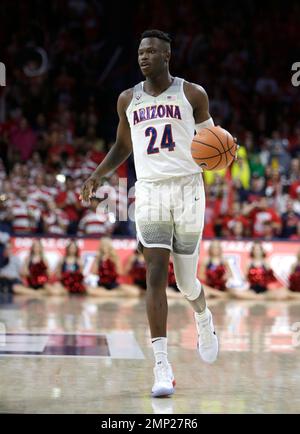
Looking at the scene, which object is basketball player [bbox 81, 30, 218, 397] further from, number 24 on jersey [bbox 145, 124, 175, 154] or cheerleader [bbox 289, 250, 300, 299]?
cheerleader [bbox 289, 250, 300, 299]

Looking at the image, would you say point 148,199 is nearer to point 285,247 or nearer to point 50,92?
point 285,247

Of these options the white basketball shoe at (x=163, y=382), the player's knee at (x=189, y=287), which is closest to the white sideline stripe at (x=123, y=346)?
the player's knee at (x=189, y=287)

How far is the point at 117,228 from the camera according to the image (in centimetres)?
1478

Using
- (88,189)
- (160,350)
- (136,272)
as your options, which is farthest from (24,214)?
(160,350)

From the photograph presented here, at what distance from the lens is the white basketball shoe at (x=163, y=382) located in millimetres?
5258

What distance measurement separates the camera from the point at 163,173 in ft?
18.5

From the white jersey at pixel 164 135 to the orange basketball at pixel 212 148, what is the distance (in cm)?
11

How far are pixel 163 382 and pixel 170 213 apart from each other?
1.14 m

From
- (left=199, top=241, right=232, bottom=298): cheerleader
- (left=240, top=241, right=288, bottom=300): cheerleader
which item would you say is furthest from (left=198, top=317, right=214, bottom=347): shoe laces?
(left=240, top=241, right=288, bottom=300): cheerleader

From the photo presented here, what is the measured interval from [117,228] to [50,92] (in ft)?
18.4

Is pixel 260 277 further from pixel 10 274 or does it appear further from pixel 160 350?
pixel 160 350

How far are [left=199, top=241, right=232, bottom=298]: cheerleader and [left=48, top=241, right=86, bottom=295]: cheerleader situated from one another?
2.04 metres

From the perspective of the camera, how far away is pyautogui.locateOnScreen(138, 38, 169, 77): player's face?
18.5 ft

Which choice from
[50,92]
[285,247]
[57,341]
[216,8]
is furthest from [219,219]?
[216,8]
